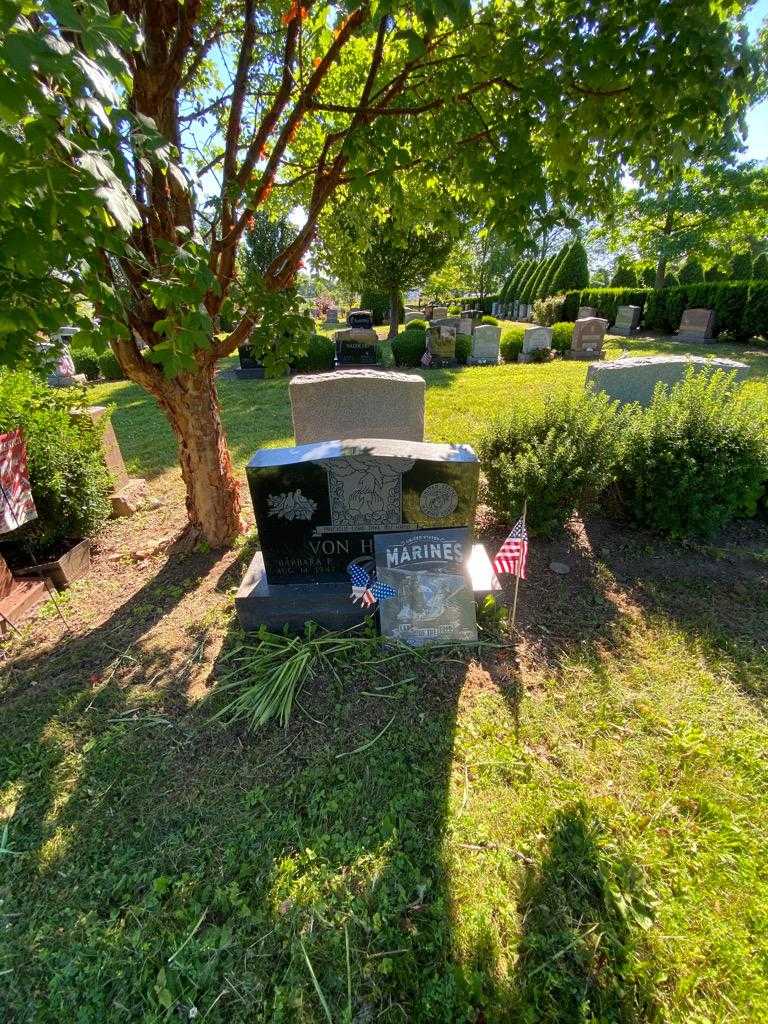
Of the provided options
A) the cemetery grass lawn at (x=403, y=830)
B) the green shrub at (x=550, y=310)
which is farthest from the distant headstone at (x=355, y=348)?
the green shrub at (x=550, y=310)

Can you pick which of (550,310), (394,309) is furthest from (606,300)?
(394,309)

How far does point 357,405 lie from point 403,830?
375 centimetres

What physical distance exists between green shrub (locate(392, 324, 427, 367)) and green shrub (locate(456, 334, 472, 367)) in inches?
44.0

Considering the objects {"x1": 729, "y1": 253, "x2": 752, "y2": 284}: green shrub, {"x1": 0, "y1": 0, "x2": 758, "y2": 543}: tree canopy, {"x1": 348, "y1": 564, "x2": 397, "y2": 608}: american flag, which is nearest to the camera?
{"x1": 0, "y1": 0, "x2": 758, "y2": 543}: tree canopy

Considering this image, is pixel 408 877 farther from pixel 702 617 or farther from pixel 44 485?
pixel 44 485

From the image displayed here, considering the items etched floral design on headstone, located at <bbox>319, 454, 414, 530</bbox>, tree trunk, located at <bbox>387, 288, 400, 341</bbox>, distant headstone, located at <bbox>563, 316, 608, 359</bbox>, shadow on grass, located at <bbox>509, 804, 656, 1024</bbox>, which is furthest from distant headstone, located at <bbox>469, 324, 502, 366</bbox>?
shadow on grass, located at <bbox>509, 804, 656, 1024</bbox>

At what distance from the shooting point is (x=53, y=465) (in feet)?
13.2

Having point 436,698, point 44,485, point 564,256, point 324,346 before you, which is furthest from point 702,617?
point 564,256

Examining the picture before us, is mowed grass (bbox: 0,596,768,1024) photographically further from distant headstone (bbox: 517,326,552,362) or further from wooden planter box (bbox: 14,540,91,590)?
distant headstone (bbox: 517,326,552,362)

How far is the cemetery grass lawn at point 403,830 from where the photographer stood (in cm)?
162

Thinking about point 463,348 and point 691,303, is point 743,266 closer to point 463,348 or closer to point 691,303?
point 691,303

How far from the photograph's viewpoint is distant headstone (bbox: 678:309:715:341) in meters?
17.3

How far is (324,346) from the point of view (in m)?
13.5

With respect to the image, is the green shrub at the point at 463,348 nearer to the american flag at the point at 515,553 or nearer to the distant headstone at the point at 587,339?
the distant headstone at the point at 587,339
